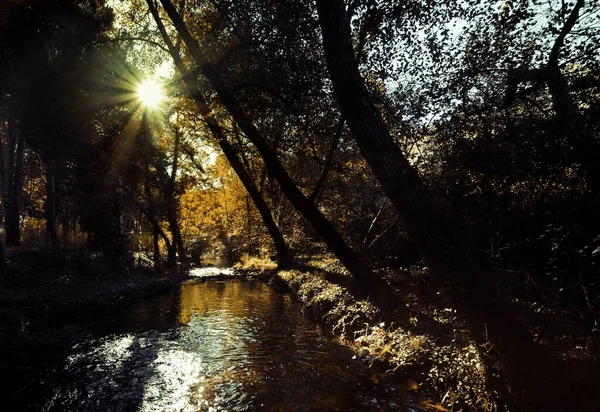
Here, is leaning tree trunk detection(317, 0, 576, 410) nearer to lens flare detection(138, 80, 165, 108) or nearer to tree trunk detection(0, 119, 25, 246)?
lens flare detection(138, 80, 165, 108)

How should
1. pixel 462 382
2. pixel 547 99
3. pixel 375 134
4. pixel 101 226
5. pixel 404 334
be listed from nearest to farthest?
pixel 462 382
pixel 375 134
pixel 404 334
pixel 547 99
pixel 101 226

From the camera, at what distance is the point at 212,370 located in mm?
6574

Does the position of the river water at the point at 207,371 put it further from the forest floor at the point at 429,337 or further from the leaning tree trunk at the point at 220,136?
the leaning tree trunk at the point at 220,136

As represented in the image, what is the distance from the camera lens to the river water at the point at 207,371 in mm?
5254

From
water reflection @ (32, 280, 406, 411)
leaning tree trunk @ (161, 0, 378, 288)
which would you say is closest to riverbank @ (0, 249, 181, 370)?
water reflection @ (32, 280, 406, 411)

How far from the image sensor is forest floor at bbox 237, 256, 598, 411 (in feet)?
15.1

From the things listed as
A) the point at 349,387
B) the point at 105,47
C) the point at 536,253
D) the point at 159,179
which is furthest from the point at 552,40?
the point at 159,179

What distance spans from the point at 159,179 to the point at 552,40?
21.2 meters

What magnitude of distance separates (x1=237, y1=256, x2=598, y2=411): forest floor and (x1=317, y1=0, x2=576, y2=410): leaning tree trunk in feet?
1.01

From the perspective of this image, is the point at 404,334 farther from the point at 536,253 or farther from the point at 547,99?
the point at 547,99

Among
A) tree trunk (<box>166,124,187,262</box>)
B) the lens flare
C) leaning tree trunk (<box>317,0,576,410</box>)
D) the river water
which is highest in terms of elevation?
the lens flare

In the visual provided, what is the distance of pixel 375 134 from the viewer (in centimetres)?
560

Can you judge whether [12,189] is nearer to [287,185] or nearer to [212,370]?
[287,185]

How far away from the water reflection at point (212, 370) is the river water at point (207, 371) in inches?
0.7
